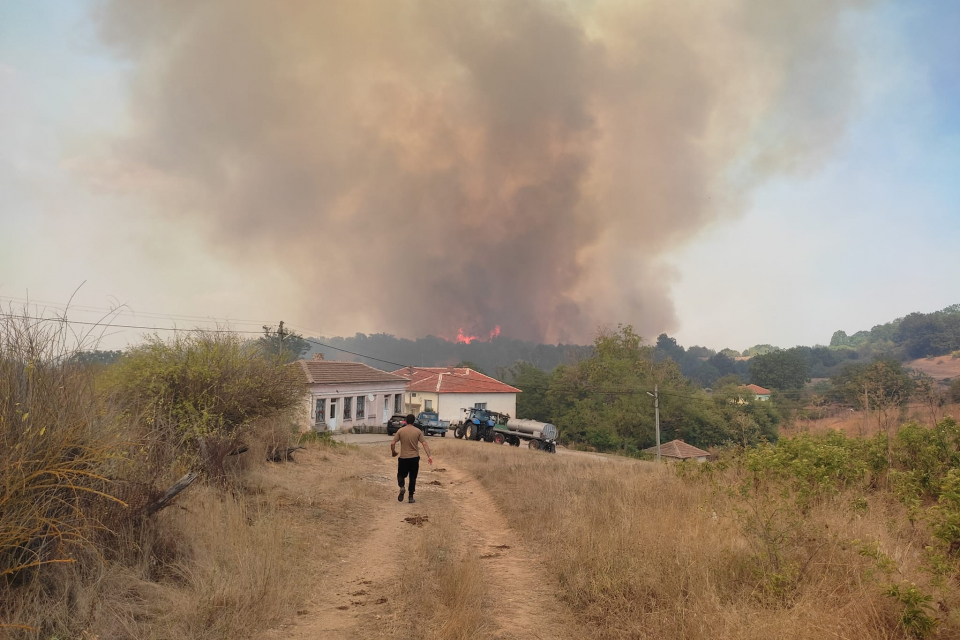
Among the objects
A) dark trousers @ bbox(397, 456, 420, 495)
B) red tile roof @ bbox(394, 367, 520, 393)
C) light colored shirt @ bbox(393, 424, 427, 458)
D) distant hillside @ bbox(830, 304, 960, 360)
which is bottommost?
dark trousers @ bbox(397, 456, 420, 495)

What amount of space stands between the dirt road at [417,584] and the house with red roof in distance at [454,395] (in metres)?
45.1

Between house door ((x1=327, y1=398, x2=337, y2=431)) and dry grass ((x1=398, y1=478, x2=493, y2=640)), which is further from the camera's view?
house door ((x1=327, y1=398, x2=337, y2=431))

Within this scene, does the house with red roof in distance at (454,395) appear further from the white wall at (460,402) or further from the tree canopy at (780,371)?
the tree canopy at (780,371)

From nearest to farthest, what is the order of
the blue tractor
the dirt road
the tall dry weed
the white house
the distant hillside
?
the tall dry weed → the dirt road → the blue tractor → the white house → the distant hillside

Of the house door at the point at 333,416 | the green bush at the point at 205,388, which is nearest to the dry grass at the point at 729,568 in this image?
the green bush at the point at 205,388

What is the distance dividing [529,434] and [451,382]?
25.0 metres

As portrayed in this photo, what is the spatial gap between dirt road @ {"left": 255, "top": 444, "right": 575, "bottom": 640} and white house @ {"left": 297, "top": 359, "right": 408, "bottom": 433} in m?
30.4

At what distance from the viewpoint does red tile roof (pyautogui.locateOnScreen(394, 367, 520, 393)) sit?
184 ft

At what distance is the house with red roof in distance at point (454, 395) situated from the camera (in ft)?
181

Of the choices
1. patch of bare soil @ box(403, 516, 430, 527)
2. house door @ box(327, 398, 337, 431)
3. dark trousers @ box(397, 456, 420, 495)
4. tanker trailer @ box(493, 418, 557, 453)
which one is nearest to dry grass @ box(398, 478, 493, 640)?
patch of bare soil @ box(403, 516, 430, 527)

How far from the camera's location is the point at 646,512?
771 centimetres

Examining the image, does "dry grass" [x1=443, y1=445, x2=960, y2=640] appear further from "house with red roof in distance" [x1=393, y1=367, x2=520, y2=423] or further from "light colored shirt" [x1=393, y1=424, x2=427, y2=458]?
"house with red roof in distance" [x1=393, y1=367, x2=520, y2=423]

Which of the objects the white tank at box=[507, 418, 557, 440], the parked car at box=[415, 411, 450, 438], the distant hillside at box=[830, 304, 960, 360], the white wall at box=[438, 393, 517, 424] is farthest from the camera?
the distant hillside at box=[830, 304, 960, 360]

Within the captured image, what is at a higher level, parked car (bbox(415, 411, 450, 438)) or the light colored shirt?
the light colored shirt
